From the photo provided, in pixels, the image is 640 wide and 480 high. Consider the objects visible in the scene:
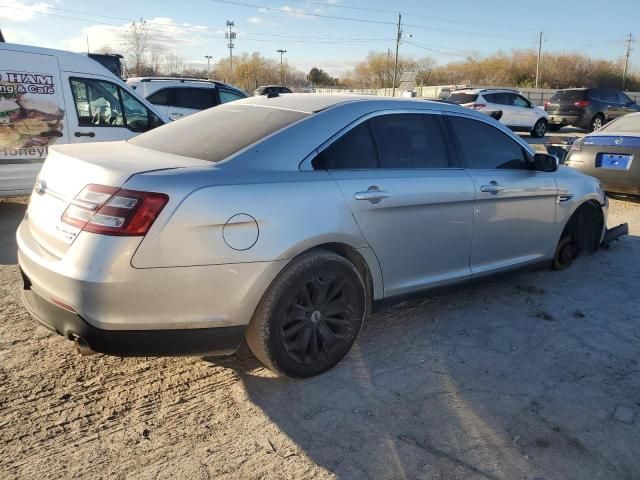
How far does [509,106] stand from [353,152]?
17.3 m

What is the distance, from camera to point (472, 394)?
299 centimetres

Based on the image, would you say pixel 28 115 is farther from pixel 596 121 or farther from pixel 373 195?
pixel 596 121

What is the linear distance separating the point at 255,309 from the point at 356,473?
916 mm

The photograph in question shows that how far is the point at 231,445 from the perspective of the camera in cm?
251

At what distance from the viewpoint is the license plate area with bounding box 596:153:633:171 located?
7574 mm

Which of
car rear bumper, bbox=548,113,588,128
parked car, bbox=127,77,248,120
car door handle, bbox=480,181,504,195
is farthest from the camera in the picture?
car rear bumper, bbox=548,113,588,128

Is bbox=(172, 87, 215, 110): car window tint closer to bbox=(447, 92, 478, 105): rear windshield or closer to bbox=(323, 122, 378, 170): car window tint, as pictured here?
bbox=(323, 122, 378, 170): car window tint

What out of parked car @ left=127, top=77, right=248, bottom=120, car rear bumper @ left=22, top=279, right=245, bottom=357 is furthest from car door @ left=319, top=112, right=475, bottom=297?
parked car @ left=127, top=77, right=248, bottom=120

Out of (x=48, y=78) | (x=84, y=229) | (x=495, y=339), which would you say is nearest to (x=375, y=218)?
(x=495, y=339)

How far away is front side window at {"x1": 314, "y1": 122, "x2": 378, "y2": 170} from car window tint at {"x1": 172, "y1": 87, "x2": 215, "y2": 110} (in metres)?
9.03

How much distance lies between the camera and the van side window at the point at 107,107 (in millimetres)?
6758

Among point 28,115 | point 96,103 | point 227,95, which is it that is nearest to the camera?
point 28,115

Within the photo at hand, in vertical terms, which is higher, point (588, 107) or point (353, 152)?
point (588, 107)

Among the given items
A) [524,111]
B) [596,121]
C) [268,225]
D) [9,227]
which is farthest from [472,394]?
[596,121]
